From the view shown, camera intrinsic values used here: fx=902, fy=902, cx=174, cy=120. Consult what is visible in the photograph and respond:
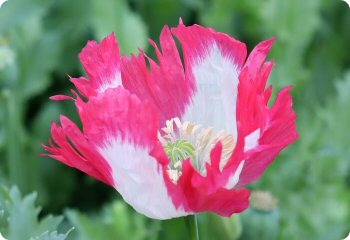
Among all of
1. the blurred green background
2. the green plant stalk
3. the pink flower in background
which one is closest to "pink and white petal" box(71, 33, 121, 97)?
the pink flower in background

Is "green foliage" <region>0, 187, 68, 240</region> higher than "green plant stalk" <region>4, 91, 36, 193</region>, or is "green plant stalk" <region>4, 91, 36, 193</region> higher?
"green foliage" <region>0, 187, 68, 240</region>

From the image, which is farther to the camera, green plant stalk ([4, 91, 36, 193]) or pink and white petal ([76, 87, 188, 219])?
green plant stalk ([4, 91, 36, 193])

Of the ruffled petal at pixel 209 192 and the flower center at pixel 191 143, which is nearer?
the ruffled petal at pixel 209 192

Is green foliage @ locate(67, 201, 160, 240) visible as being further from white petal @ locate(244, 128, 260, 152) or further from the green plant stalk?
white petal @ locate(244, 128, 260, 152)

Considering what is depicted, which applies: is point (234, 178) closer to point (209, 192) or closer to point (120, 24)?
point (209, 192)

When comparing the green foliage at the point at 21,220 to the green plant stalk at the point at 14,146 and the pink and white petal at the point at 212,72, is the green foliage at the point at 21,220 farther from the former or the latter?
the green plant stalk at the point at 14,146

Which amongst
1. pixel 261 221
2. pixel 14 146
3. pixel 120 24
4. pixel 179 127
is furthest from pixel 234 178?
pixel 120 24

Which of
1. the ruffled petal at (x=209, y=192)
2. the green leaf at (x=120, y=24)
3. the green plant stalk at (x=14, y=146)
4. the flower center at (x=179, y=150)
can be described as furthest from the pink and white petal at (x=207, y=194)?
the green leaf at (x=120, y=24)

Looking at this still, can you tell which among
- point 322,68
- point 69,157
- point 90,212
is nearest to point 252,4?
point 322,68
